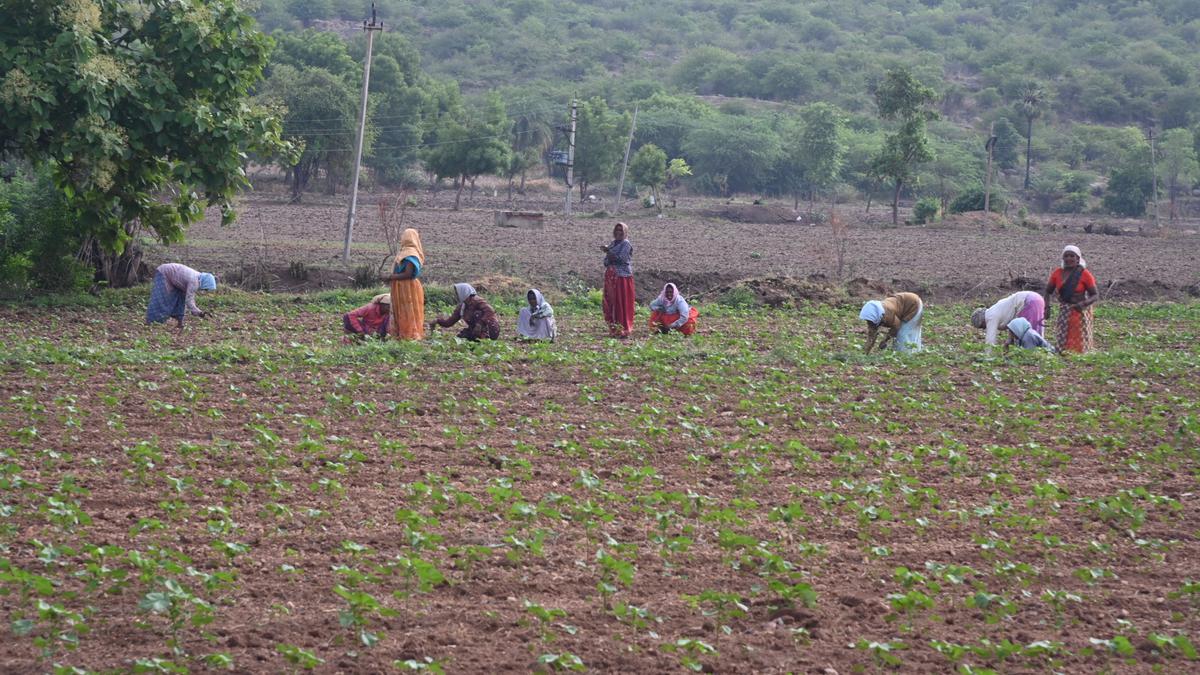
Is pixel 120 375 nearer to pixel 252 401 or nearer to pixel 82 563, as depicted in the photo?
pixel 252 401

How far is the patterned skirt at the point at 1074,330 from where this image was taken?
16.1m

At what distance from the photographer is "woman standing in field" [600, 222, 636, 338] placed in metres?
17.5

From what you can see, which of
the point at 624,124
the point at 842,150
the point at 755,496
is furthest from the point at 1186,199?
the point at 755,496

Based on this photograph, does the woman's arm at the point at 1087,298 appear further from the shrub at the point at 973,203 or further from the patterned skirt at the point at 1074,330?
the shrub at the point at 973,203

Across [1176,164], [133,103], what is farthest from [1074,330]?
[1176,164]

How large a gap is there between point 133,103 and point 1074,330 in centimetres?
1219

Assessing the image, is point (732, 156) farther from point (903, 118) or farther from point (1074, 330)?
point (1074, 330)

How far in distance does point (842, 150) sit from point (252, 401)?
5743 cm

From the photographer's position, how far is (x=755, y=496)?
9023 mm

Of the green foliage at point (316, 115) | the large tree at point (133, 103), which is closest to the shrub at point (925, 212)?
the green foliage at point (316, 115)

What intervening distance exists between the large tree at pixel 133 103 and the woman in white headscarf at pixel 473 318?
175 inches

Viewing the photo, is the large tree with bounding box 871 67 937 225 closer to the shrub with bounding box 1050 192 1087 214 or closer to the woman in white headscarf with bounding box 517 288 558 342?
the shrub with bounding box 1050 192 1087 214

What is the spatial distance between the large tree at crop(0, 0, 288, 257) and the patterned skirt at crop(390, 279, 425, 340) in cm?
385

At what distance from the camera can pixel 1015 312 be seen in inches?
634
